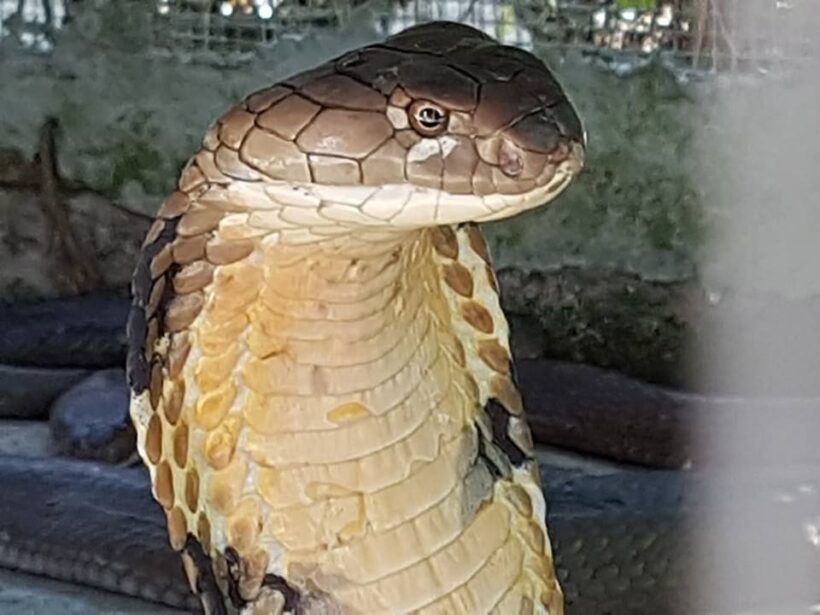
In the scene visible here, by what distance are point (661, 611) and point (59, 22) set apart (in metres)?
1.69

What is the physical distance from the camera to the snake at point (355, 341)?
1.07 metres

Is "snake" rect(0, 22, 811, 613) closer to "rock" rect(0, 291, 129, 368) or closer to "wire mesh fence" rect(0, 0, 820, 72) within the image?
"wire mesh fence" rect(0, 0, 820, 72)

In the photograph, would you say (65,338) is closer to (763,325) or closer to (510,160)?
(763,325)

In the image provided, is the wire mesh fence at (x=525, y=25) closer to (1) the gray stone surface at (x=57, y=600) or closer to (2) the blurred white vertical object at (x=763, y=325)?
(2) the blurred white vertical object at (x=763, y=325)

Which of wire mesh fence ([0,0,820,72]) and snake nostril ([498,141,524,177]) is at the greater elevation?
snake nostril ([498,141,524,177])

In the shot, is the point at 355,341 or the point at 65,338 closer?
the point at 355,341

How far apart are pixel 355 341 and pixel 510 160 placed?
0.86ft

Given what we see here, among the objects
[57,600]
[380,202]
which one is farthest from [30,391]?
[380,202]

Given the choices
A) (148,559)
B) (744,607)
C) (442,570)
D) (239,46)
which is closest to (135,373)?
(442,570)

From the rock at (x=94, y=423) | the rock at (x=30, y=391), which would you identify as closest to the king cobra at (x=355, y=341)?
the rock at (x=94, y=423)

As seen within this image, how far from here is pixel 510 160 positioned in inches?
41.1

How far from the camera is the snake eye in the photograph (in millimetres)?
1068

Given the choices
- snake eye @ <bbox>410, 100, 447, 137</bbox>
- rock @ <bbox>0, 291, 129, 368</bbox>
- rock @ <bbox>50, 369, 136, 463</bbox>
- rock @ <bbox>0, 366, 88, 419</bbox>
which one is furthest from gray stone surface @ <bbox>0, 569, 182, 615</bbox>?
snake eye @ <bbox>410, 100, 447, 137</bbox>

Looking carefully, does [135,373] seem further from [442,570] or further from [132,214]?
[132,214]
